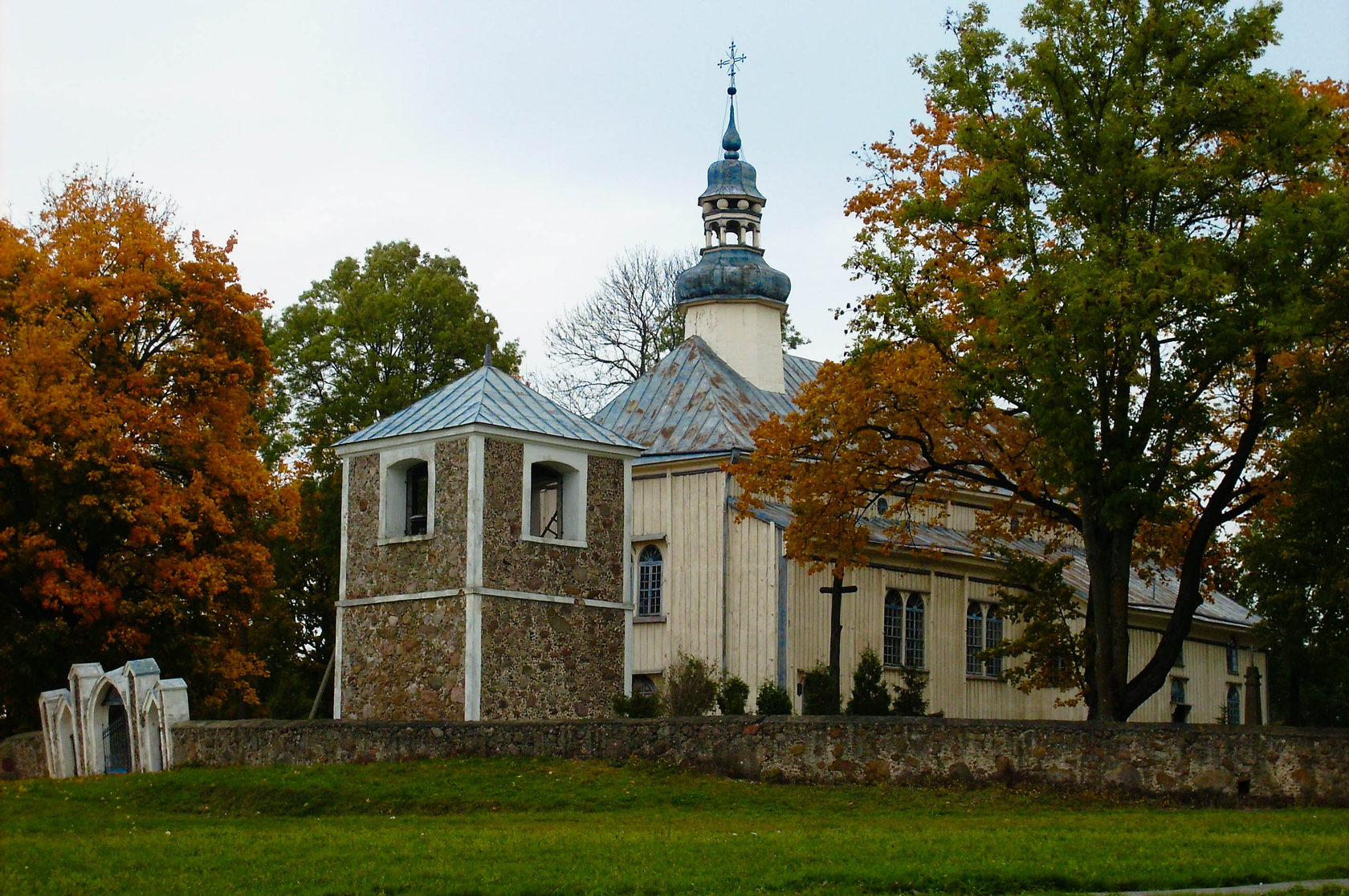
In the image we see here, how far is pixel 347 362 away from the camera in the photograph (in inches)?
1802

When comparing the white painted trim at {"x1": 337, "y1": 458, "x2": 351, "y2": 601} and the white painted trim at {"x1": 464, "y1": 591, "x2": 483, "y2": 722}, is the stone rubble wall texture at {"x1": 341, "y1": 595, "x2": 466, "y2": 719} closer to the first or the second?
the white painted trim at {"x1": 464, "y1": 591, "x2": 483, "y2": 722}

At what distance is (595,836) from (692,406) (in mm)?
21347

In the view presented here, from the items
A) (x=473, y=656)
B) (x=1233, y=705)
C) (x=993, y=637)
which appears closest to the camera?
(x=473, y=656)

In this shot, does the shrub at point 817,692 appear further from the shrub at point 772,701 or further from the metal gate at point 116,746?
the metal gate at point 116,746

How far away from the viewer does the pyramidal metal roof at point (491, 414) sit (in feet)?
89.8

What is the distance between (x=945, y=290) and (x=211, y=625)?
49.3 feet

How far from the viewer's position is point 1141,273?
75.0ft

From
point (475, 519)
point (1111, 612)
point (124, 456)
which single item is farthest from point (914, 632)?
point (124, 456)

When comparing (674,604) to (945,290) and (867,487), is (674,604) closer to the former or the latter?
(867,487)

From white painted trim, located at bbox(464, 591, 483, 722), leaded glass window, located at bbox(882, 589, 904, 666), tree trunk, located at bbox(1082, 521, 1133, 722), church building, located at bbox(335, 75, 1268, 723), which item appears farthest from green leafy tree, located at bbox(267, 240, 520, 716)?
tree trunk, located at bbox(1082, 521, 1133, 722)

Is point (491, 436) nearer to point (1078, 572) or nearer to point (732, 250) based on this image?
point (732, 250)

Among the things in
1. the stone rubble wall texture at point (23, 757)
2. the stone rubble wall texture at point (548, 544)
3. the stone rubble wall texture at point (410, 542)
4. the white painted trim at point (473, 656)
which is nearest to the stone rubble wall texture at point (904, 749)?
the white painted trim at point (473, 656)

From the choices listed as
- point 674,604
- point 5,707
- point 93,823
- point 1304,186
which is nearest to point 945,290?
point 1304,186

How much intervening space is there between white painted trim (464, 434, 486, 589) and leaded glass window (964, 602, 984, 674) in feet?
46.9
